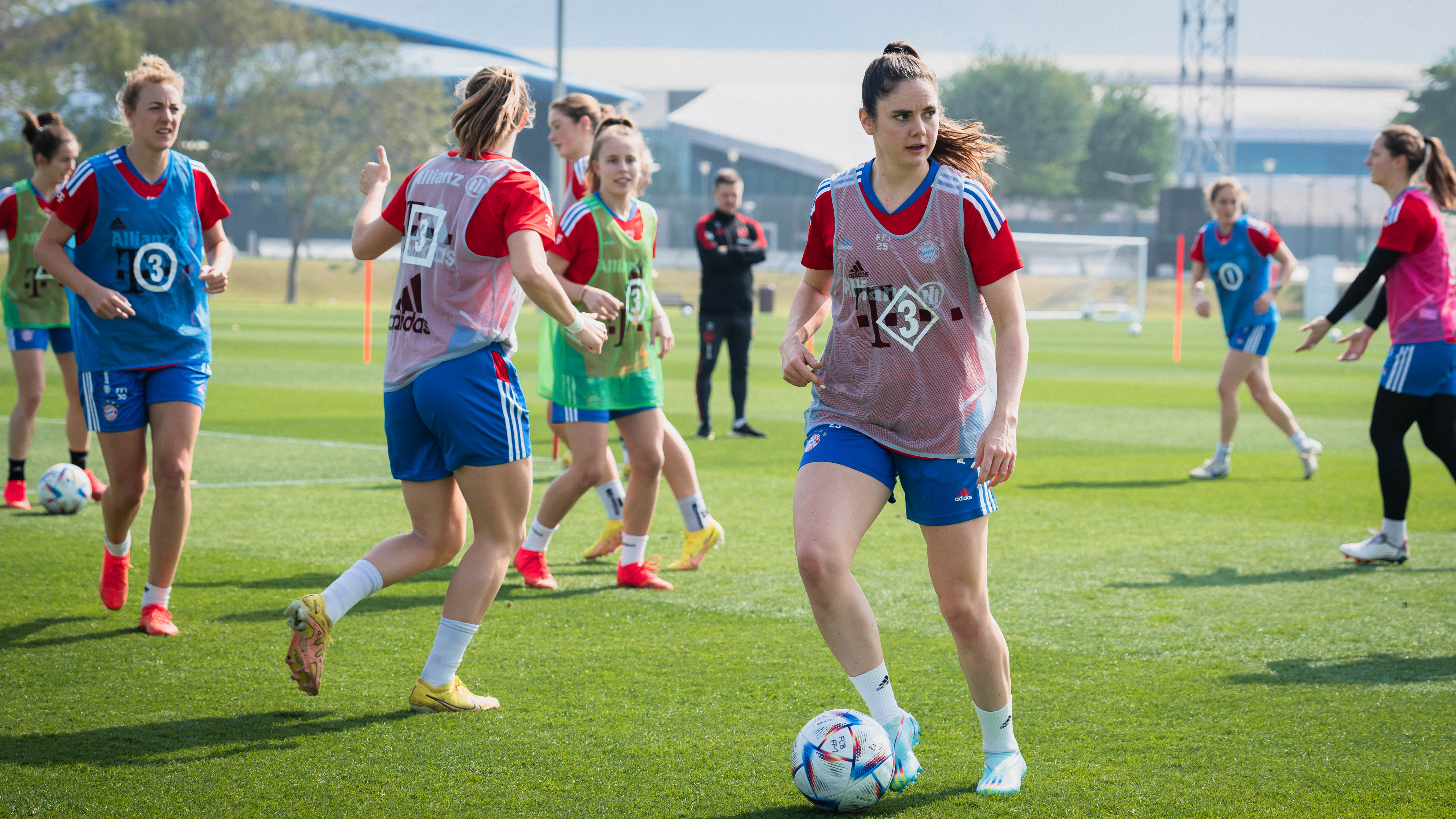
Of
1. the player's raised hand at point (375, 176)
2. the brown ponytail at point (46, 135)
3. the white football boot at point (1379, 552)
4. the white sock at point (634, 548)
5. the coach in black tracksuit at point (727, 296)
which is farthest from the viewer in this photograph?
the coach in black tracksuit at point (727, 296)

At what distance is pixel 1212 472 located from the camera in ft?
33.0

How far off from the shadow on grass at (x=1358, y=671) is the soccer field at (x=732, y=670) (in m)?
0.02

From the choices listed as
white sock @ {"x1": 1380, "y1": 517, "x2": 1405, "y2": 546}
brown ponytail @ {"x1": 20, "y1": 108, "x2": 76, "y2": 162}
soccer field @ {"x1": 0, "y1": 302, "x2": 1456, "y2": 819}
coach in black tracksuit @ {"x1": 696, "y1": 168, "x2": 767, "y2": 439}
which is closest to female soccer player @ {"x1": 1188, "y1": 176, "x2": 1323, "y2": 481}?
soccer field @ {"x1": 0, "y1": 302, "x2": 1456, "y2": 819}

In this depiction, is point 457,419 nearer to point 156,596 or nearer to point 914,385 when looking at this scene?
point 914,385

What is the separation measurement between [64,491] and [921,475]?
606 cm

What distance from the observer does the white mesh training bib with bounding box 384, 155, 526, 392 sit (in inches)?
161

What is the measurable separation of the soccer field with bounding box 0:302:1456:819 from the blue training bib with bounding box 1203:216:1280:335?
140 centimetres

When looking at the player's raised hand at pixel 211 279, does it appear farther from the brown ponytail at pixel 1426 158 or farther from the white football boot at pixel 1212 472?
the white football boot at pixel 1212 472

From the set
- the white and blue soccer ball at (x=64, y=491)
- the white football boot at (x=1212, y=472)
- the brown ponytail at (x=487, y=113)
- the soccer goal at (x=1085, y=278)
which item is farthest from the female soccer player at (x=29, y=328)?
the soccer goal at (x=1085, y=278)

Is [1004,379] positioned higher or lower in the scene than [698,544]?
higher

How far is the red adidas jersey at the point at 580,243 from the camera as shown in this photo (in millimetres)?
6020

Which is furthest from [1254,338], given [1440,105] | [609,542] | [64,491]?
[1440,105]

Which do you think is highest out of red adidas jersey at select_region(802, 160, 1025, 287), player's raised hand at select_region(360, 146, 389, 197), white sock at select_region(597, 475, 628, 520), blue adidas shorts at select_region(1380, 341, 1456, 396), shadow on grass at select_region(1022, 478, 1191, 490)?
player's raised hand at select_region(360, 146, 389, 197)

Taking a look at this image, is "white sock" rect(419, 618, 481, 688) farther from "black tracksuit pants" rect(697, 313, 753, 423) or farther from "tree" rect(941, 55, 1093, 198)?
"tree" rect(941, 55, 1093, 198)
